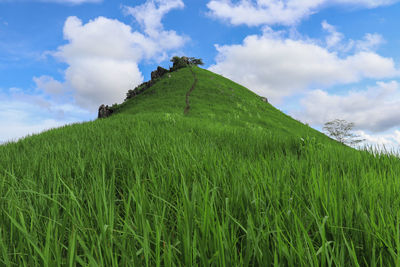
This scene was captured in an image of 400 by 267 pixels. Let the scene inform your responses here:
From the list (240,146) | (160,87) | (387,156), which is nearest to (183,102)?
(160,87)

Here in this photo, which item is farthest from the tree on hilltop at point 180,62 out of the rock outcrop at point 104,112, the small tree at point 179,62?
the rock outcrop at point 104,112

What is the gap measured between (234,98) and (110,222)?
2077 centimetres

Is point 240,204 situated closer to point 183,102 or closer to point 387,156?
point 387,156

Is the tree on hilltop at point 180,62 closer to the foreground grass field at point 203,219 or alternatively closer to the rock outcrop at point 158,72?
the rock outcrop at point 158,72

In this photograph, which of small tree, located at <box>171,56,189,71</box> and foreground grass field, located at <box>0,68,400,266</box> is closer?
foreground grass field, located at <box>0,68,400,266</box>

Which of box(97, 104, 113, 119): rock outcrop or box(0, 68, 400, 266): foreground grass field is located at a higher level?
box(97, 104, 113, 119): rock outcrop

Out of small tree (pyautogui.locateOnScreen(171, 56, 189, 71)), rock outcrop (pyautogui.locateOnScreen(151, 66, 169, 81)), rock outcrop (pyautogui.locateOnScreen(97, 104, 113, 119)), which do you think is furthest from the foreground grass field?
rock outcrop (pyautogui.locateOnScreen(151, 66, 169, 81))

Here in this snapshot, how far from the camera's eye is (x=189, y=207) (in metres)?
1.37

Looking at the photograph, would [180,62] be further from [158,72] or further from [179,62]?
[158,72]

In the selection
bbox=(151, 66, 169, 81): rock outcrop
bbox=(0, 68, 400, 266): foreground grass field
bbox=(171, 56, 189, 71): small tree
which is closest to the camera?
bbox=(0, 68, 400, 266): foreground grass field

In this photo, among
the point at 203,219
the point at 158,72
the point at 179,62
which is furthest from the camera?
the point at 179,62

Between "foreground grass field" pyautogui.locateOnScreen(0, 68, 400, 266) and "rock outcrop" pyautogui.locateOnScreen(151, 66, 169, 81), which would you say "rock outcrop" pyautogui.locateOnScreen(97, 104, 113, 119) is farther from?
"foreground grass field" pyautogui.locateOnScreen(0, 68, 400, 266)

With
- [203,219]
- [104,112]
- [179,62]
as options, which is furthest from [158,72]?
[203,219]

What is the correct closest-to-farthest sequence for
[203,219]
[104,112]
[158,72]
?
[203,219] < [104,112] < [158,72]
